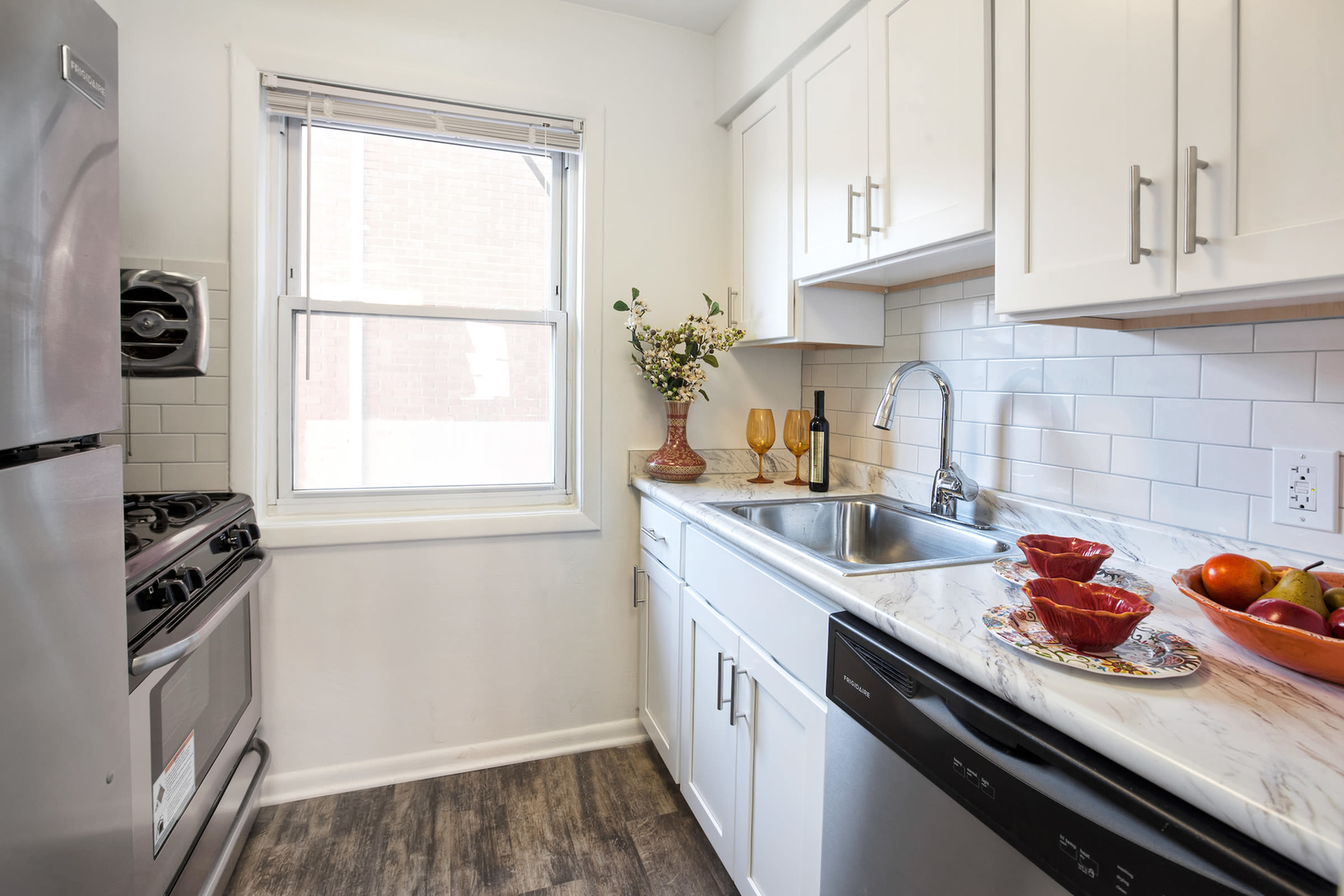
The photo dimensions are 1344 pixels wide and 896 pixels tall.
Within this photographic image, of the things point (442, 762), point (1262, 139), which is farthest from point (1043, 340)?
point (442, 762)

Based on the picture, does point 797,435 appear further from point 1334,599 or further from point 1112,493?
point 1334,599

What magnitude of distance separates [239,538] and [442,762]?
3.23ft

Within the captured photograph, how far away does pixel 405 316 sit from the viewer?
2105 millimetres

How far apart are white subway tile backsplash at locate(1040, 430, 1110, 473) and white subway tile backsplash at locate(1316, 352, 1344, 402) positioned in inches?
13.7

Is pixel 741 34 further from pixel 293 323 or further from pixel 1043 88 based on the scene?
pixel 293 323

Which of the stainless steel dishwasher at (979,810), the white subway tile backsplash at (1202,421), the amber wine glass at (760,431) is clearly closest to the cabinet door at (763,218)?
the amber wine glass at (760,431)

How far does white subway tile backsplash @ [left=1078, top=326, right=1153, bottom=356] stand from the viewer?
4.12 feet

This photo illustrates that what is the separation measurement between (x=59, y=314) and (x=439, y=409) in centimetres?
143

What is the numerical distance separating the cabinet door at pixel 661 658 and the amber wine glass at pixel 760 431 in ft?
1.69

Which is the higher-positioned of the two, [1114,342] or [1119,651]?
[1114,342]

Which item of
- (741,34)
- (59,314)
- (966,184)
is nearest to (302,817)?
(59,314)

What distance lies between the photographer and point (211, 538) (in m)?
1.50

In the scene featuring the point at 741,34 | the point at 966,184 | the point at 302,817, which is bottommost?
the point at 302,817

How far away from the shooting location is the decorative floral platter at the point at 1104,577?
1040mm
